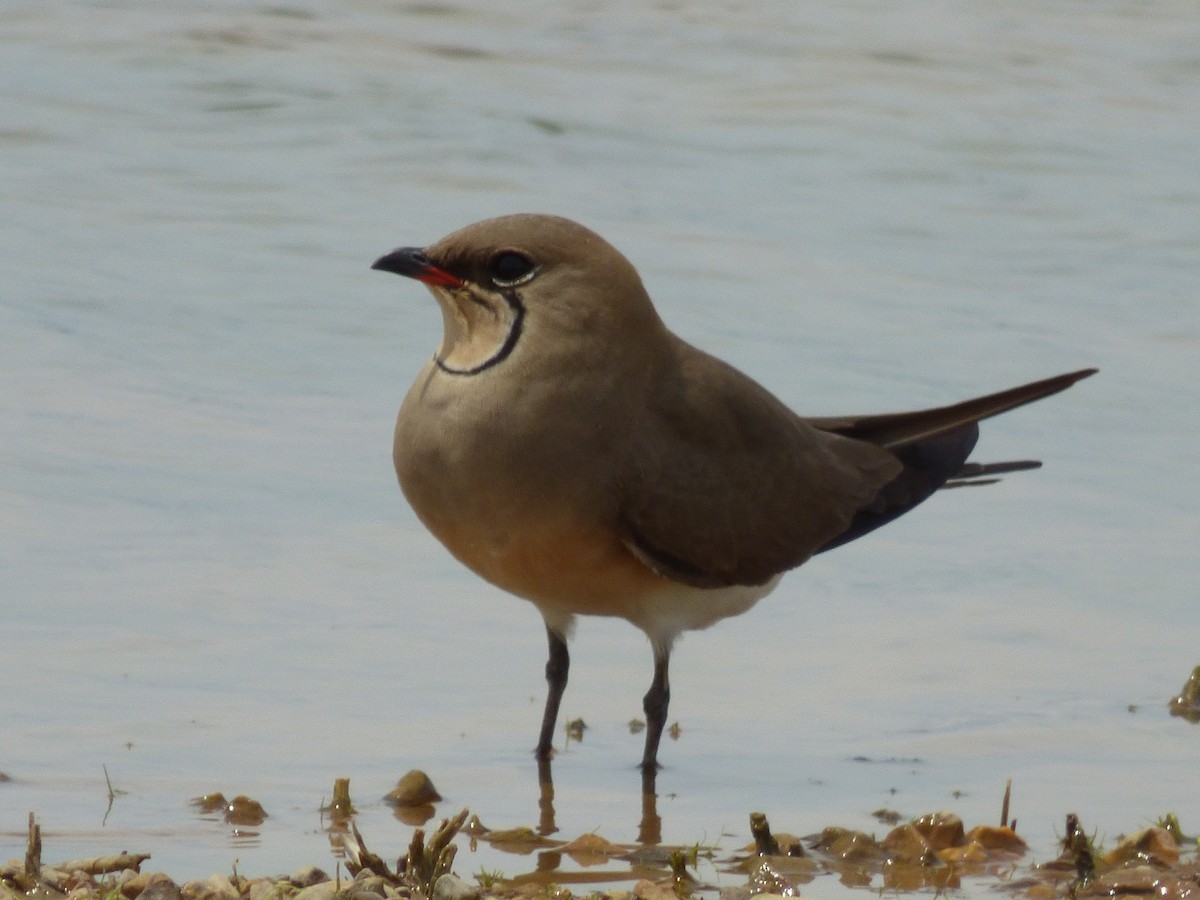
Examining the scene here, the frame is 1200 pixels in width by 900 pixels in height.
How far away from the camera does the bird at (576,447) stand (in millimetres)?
5148

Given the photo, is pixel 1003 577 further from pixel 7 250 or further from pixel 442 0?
pixel 442 0

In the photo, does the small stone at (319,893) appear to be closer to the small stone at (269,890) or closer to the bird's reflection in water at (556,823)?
the small stone at (269,890)

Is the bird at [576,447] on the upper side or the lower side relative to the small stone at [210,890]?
upper

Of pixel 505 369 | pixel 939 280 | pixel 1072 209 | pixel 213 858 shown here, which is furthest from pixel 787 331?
pixel 213 858

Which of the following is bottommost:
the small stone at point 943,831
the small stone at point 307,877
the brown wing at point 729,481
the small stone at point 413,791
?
the small stone at point 307,877

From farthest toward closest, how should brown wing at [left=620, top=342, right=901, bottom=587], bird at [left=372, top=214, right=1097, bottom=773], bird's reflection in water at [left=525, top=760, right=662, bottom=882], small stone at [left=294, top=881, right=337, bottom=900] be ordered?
1. brown wing at [left=620, top=342, right=901, bottom=587]
2. bird at [left=372, top=214, right=1097, bottom=773]
3. bird's reflection in water at [left=525, top=760, right=662, bottom=882]
4. small stone at [left=294, top=881, right=337, bottom=900]

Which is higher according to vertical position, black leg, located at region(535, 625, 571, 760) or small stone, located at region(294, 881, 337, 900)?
black leg, located at region(535, 625, 571, 760)

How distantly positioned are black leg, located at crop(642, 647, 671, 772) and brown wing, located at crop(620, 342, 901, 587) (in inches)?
9.2

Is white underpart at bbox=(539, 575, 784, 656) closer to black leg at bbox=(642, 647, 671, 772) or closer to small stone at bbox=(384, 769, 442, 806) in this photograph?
black leg at bbox=(642, 647, 671, 772)

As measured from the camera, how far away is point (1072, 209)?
44.3 feet

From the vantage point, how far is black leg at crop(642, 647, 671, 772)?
5.46 metres

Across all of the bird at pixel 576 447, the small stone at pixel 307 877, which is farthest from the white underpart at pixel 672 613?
the small stone at pixel 307 877

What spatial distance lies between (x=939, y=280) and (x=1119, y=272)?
1.16 m

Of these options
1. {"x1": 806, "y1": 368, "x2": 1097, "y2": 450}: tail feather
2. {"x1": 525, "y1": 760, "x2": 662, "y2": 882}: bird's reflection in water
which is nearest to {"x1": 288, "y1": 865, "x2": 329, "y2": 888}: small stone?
{"x1": 525, "y1": 760, "x2": 662, "y2": 882}: bird's reflection in water
